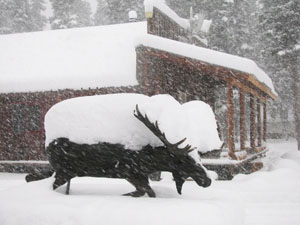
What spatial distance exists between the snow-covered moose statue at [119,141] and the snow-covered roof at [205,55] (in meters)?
5.71

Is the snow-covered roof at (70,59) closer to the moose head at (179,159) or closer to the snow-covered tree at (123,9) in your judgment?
the moose head at (179,159)

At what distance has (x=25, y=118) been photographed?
15266mm

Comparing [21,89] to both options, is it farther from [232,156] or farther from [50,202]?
[50,202]

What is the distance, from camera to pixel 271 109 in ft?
133

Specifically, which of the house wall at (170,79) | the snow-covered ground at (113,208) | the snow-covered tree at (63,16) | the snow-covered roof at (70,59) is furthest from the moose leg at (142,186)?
the snow-covered tree at (63,16)

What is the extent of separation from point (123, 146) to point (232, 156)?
23.4 ft

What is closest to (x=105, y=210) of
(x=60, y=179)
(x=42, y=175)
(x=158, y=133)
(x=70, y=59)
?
(x=158, y=133)

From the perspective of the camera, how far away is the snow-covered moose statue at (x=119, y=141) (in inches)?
214

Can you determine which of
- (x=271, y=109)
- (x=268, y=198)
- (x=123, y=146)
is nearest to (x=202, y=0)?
(x=271, y=109)

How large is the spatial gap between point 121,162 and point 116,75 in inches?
329

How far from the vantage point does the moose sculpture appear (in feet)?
17.9

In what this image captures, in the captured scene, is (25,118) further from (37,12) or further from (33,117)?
(37,12)

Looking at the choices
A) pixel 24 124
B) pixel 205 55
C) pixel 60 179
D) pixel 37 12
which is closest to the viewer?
pixel 60 179

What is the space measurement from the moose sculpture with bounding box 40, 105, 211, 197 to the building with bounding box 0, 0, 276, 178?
21.0ft
